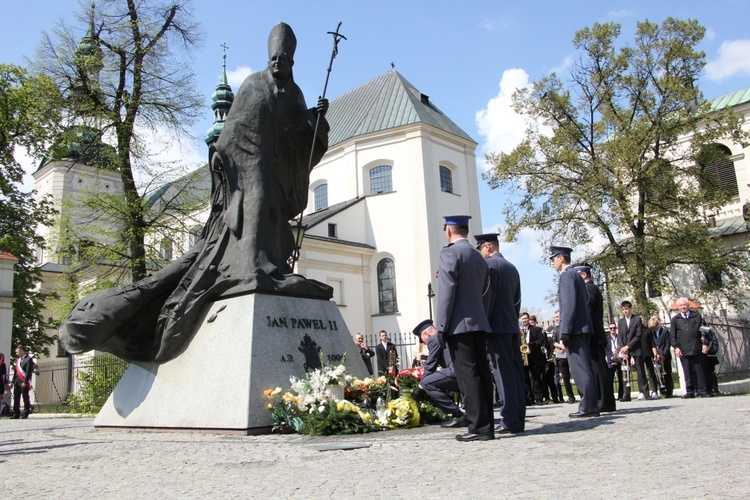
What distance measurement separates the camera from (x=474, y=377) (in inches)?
209

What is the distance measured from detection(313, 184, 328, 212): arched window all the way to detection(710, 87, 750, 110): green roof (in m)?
21.0

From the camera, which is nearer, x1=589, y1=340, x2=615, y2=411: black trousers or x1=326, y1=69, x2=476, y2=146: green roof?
x1=589, y1=340, x2=615, y2=411: black trousers

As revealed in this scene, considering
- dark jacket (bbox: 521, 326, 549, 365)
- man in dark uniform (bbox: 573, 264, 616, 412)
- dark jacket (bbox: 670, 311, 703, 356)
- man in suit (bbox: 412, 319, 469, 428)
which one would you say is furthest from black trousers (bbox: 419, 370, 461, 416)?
dark jacket (bbox: 670, 311, 703, 356)

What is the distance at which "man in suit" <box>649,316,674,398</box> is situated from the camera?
448 inches

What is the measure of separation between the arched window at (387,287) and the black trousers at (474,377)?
27.1m

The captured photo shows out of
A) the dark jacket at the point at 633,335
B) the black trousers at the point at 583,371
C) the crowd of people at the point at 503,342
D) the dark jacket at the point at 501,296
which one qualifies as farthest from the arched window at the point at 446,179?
the dark jacket at the point at 501,296

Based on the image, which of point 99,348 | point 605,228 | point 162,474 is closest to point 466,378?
point 162,474

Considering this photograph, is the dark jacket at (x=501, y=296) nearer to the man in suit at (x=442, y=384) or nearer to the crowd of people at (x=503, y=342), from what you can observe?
the crowd of people at (x=503, y=342)

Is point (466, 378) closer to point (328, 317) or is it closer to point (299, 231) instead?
point (328, 317)

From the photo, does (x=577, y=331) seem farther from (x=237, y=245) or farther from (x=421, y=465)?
(x=237, y=245)

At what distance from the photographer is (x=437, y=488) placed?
3.33 m

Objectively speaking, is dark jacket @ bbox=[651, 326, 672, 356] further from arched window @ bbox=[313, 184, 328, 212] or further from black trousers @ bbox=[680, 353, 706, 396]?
arched window @ bbox=[313, 184, 328, 212]

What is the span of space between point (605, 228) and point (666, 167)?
295cm

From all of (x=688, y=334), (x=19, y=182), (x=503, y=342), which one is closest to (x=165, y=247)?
(x=19, y=182)
